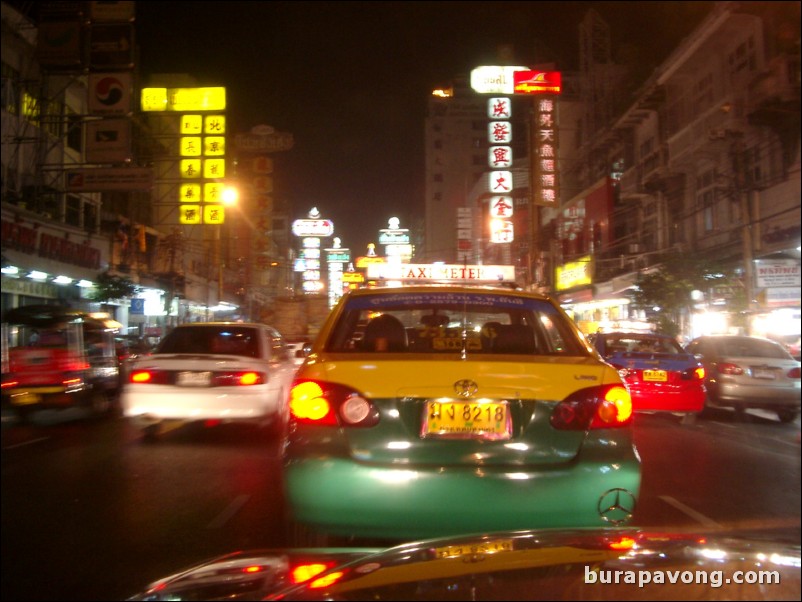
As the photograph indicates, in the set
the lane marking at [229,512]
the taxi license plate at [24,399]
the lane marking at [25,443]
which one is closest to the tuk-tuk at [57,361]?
the taxi license plate at [24,399]

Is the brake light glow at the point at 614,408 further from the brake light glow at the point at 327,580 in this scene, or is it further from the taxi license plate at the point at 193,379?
the taxi license plate at the point at 193,379

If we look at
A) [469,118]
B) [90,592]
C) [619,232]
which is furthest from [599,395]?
[469,118]

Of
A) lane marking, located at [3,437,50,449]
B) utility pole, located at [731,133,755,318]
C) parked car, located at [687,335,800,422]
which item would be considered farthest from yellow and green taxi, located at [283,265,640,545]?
utility pole, located at [731,133,755,318]

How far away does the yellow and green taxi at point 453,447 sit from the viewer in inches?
153

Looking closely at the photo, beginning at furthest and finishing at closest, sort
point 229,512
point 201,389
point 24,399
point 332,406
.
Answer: point 24,399 → point 201,389 → point 229,512 → point 332,406

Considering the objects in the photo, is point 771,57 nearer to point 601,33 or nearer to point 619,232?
point 619,232

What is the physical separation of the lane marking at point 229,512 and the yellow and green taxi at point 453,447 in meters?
1.90

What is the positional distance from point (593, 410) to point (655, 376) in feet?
27.8

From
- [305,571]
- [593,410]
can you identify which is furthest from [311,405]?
[593,410]

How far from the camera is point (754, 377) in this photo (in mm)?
12750

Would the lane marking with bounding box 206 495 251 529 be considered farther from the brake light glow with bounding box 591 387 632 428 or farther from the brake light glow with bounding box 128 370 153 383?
the brake light glow with bounding box 128 370 153 383

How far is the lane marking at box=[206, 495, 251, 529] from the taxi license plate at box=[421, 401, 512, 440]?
2619 mm

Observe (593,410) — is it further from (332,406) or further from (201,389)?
(201,389)

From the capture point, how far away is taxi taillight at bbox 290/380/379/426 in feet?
13.2
